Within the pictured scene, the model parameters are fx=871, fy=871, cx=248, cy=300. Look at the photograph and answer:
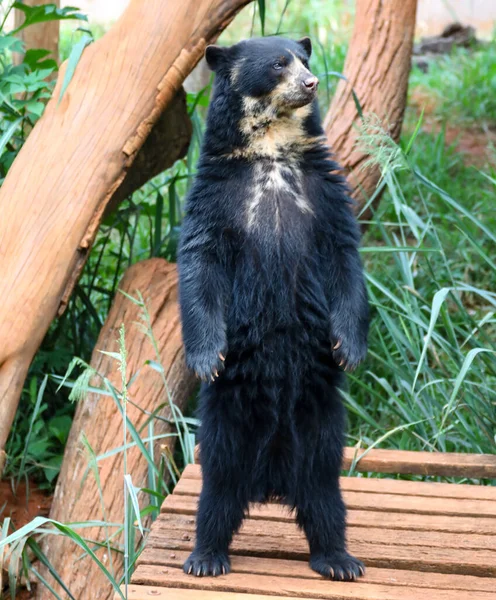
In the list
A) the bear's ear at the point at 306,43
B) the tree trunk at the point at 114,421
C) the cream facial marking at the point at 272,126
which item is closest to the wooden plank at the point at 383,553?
the tree trunk at the point at 114,421

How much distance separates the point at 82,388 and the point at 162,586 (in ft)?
2.07

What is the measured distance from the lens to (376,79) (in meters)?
4.35

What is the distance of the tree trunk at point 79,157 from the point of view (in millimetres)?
3457

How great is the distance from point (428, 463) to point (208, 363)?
1.28m

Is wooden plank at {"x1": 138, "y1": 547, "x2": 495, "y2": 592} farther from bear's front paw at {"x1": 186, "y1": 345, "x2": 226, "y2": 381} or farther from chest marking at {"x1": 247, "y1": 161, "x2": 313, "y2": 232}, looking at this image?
chest marking at {"x1": 247, "y1": 161, "x2": 313, "y2": 232}

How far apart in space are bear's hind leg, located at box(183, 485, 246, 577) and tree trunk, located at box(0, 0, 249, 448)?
111cm

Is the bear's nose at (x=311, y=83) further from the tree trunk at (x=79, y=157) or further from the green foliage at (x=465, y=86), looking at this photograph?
the green foliage at (x=465, y=86)

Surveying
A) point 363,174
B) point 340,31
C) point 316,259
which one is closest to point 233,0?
point 363,174

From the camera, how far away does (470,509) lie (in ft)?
10.2

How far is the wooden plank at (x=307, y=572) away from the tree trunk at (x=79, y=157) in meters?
0.97

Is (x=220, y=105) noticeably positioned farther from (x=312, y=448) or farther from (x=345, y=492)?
(x=345, y=492)

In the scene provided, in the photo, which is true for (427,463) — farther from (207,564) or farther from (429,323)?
(207,564)

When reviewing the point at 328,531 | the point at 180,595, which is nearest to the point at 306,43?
the point at 328,531

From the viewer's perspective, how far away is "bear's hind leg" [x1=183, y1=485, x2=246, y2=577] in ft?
8.48
